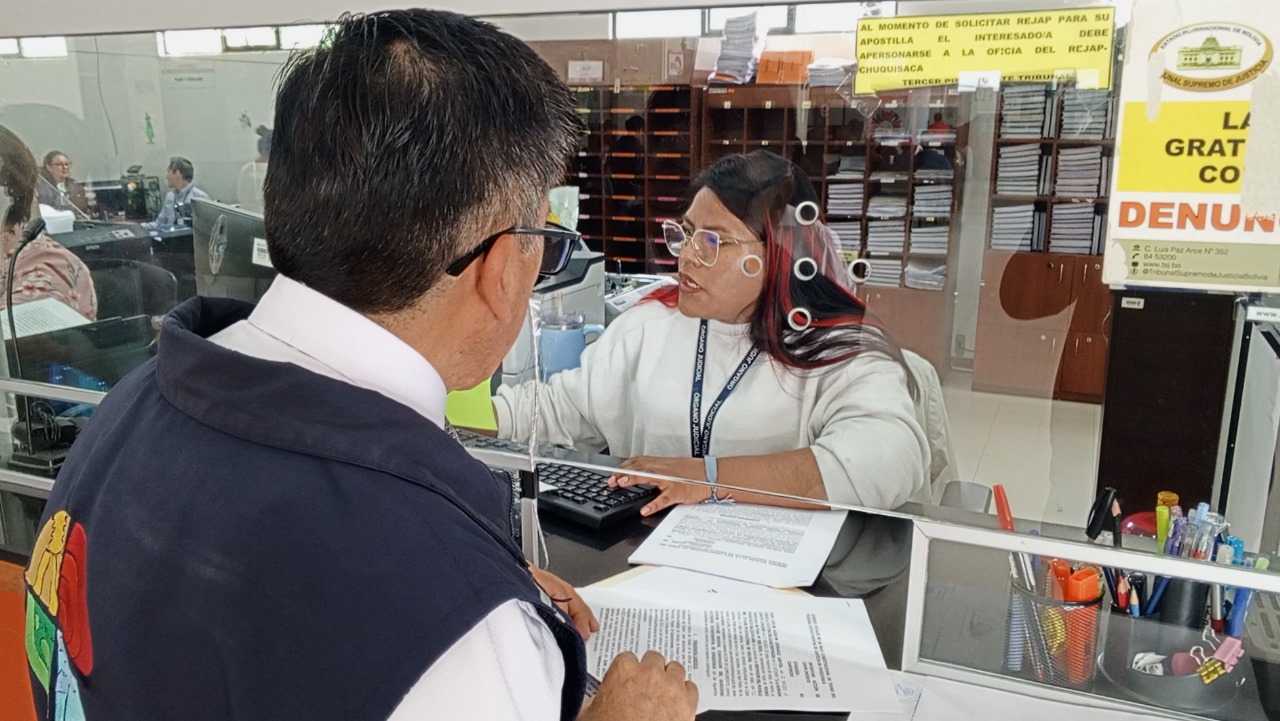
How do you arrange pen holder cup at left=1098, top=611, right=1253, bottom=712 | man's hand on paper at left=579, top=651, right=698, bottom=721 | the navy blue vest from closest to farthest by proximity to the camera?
the navy blue vest, man's hand on paper at left=579, top=651, right=698, bottom=721, pen holder cup at left=1098, top=611, right=1253, bottom=712

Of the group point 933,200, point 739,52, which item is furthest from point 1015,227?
point 739,52

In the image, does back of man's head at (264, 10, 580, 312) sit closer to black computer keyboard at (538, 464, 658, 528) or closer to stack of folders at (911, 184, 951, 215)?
stack of folders at (911, 184, 951, 215)

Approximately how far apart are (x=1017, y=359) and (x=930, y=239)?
0.62ft

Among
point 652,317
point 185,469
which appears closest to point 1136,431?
point 652,317

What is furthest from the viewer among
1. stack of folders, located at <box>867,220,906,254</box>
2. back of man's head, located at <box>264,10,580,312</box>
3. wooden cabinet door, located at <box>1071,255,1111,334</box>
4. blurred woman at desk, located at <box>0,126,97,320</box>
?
blurred woman at desk, located at <box>0,126,97,320</box>

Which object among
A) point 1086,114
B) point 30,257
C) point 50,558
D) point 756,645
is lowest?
point 756,645

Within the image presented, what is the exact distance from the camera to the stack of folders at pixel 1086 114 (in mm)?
1056

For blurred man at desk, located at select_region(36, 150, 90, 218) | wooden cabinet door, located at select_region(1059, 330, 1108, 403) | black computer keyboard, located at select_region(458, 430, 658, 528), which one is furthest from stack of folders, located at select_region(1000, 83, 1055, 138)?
blurred man at desk, located at select_region(36, 150, 90, 218)

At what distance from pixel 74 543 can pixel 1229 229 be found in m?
1.18

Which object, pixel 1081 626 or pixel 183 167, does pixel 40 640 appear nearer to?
pixel 1081 626

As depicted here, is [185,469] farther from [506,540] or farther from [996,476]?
[996,476]

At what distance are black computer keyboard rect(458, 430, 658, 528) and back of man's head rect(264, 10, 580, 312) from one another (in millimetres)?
750

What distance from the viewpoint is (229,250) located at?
1.78 metres

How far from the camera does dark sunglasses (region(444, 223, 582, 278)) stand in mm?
714
